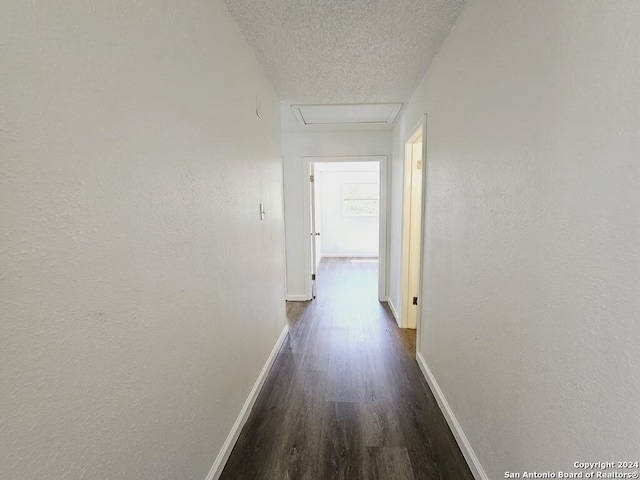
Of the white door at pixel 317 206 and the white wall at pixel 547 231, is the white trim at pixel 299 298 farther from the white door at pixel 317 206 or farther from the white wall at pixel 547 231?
the white wall at pixel 547 231

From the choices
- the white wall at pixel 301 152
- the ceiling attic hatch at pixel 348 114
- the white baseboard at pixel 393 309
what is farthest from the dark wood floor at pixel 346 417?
the ceiling attic hatch at pixel 348 114

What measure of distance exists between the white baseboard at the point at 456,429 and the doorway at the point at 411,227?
682mm

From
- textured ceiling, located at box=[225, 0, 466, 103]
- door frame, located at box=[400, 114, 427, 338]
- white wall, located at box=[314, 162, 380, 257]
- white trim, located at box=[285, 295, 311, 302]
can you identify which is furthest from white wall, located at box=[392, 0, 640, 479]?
white wall, located at box=[314, 162, 380, 257]

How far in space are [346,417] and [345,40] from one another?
7.54 feet

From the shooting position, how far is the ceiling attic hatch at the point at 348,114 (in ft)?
9.30

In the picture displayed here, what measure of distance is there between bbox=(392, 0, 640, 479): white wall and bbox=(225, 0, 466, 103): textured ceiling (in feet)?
0.75

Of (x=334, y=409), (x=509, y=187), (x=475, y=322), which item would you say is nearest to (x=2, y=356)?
(x=509, y=187)

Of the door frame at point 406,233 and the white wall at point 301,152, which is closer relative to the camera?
the door frame at point 406,233

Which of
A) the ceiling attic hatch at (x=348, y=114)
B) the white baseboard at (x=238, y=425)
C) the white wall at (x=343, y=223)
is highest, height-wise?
the ceiling attic hatch at (x=348, y=114)

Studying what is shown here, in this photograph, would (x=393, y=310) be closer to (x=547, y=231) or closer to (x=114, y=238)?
(x=547, y=231)

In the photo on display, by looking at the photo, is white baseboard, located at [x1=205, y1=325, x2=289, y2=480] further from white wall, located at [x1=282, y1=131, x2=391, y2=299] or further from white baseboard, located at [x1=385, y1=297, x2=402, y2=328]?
white wall, located at [x1=282, y1=131, x2=391, y2=299]

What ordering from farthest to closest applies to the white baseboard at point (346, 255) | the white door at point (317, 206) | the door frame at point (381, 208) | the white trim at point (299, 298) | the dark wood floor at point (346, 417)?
the white baseboard at point (346, 255) → the white door at point (317, 206) → the white trim at point (299, 298) → the door frame at point (381, 208) → the dark wood floor at point (346, 417)

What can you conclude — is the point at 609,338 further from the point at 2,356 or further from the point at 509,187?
the point at 2,356

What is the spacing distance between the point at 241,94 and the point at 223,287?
112 cm
